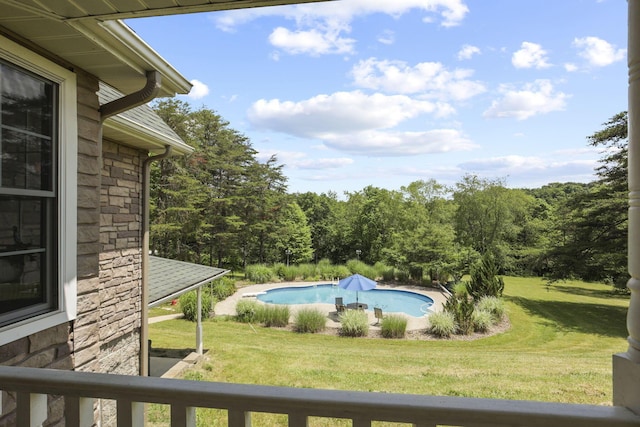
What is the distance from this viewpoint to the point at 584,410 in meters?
0.99

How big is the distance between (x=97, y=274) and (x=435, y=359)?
7.85 m

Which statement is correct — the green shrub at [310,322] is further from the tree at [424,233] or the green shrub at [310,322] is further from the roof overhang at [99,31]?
the roof overhang at [99,31]

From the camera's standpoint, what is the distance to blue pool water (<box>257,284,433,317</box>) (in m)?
16.0

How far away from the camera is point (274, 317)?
1263 cm

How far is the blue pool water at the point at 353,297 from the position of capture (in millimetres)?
15977

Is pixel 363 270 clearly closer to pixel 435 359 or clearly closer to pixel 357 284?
pixel 357 284

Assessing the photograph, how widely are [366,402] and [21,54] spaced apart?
2.65m

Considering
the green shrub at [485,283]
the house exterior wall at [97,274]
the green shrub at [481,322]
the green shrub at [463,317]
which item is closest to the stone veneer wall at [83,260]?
the house exterior wall at [97,274]

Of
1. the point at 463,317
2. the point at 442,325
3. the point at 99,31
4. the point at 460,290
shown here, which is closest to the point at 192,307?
the point at 442,325

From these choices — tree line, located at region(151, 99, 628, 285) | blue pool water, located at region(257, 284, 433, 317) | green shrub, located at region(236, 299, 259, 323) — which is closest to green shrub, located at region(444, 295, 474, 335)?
blue pool water, located at region(257, 284, 433, 317)

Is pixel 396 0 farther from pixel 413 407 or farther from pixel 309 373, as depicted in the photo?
pixel 309 373

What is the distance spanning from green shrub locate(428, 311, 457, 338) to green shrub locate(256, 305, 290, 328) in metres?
4.83

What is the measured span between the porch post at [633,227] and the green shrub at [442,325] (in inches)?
431

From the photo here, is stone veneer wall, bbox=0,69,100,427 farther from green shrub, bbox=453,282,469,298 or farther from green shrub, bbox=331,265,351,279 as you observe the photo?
green shrub, bbox=331,265,351,279
